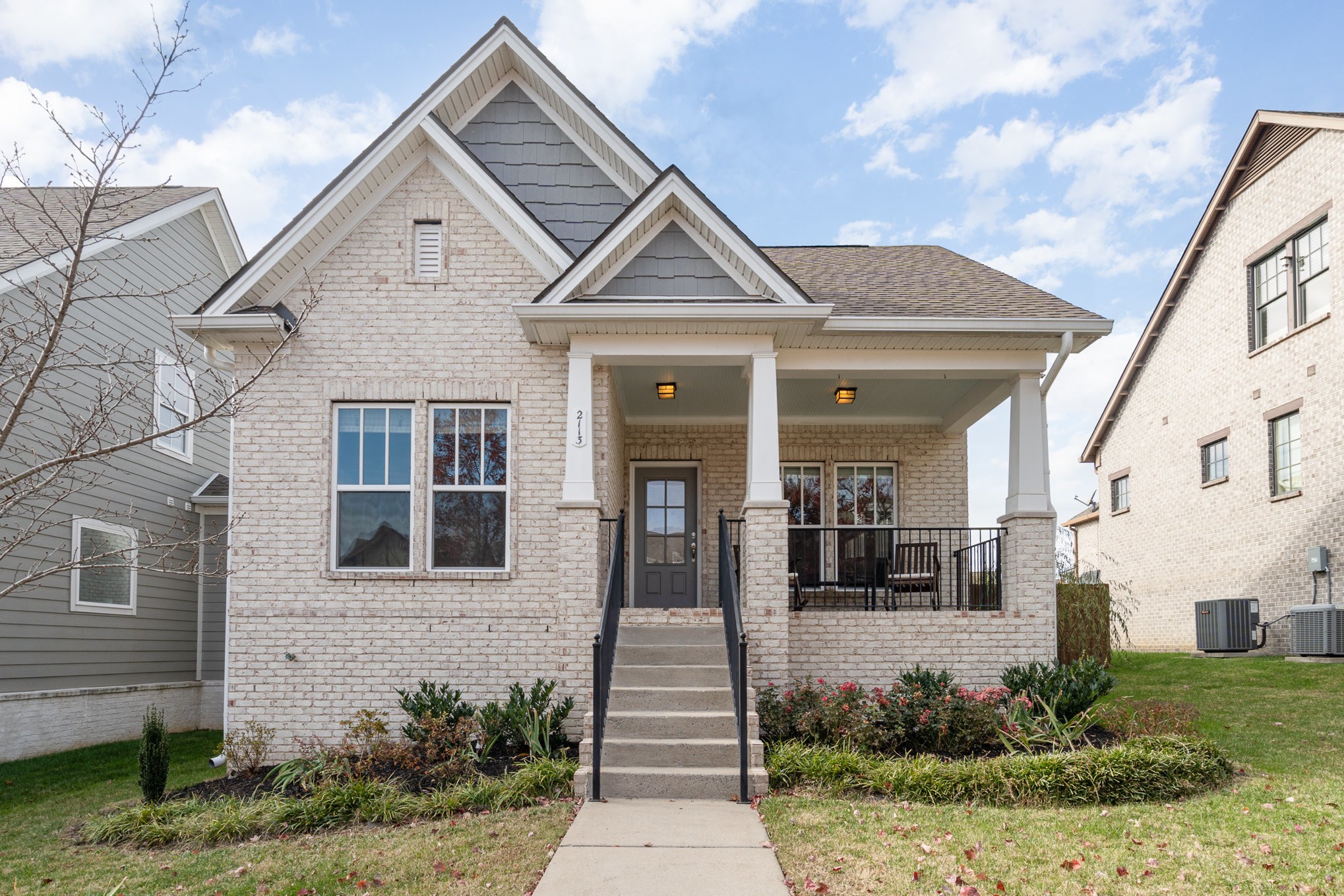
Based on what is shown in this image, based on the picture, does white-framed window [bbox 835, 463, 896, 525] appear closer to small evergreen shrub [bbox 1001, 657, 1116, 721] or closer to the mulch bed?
small evergreen shrub [bbox 1001, 657, 1116, 721]

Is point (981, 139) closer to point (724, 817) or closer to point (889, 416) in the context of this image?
point (889, 416)

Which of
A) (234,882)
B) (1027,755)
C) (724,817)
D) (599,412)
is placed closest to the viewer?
(234,882)

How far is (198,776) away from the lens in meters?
9.86

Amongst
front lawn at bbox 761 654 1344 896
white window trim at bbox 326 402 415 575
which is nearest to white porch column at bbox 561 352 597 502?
white window trim at bbox 326 402 415 575

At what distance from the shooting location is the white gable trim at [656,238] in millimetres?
9789

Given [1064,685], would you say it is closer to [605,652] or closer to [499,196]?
[605,652]

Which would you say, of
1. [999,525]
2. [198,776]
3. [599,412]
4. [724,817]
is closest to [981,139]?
[999,525]

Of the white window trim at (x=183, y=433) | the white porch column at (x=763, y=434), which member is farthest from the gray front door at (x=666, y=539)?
the white window trim at (x=183, y=433)

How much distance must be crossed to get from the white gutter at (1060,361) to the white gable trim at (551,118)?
192 inches

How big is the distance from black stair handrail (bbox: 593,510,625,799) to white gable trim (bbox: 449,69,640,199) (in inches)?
162

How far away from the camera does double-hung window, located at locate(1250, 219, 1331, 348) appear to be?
15.5 m

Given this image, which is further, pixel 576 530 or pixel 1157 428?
pixel 1157 428

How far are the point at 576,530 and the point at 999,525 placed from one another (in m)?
4.49

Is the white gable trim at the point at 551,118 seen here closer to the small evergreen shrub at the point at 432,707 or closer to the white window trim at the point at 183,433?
the white window trim at the point at 183,433
